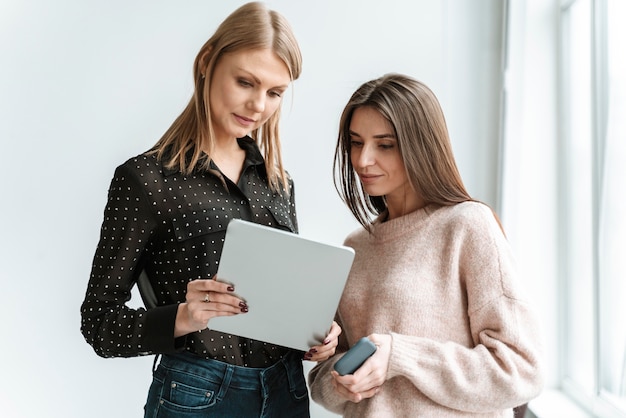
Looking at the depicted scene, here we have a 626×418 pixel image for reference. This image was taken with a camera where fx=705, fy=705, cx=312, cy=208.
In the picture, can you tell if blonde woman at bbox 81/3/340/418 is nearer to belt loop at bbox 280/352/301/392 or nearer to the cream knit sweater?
belt loop at bbox 280/352/301/392

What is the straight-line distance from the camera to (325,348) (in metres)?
1.36

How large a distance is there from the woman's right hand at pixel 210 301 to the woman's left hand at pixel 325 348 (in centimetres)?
20

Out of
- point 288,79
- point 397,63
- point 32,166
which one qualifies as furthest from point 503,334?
point 32,166

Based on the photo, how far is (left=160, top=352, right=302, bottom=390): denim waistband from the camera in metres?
1.38

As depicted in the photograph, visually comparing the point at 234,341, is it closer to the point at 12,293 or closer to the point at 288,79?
the point at 288,79

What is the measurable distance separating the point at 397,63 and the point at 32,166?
1281mm

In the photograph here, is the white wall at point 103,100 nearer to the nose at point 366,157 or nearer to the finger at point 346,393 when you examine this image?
the nose at point 366,157

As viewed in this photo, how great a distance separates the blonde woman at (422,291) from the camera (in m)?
1.30

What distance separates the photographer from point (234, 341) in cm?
142

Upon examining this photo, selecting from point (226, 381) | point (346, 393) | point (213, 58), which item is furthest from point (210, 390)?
point (213, 58)

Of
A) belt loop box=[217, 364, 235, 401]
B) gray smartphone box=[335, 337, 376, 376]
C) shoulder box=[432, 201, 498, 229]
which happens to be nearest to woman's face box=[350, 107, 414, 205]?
shoulder box=[432, 201, 498, 229]

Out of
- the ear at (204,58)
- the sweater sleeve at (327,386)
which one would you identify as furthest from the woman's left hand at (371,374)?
the ear at (204,58)

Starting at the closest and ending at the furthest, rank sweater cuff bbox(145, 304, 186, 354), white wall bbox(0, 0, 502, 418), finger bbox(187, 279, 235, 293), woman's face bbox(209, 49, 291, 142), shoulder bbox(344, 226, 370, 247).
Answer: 1. finger bbox(187, 279, 235, 293)
2. sweater cuff bbox(145, 304, 186, 354)
3. woman's face bbox(209, 49, 291, 142)
4. shoulder bbox(344, 226, 370, 247)
5. white wall bbox(0, 0, 502, 418)

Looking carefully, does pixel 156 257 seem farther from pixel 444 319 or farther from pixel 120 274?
pixel 444 319
